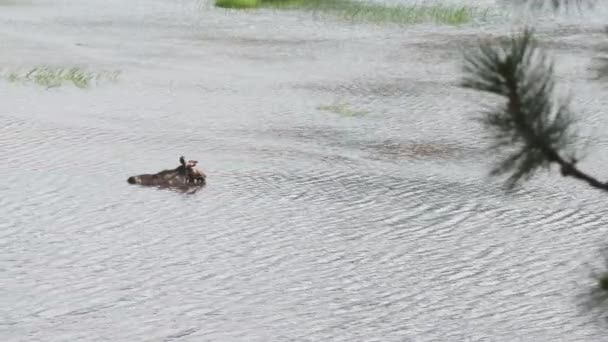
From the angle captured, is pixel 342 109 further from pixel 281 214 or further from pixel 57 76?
pixel 281 214

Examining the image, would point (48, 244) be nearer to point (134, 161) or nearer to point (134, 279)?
point (134, 279)

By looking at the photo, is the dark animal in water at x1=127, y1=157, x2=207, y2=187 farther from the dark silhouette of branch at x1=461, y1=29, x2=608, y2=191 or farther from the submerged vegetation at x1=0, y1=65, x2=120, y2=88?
the dark silhouette of branch at x1=461, y1=29, x2=608, y2=191

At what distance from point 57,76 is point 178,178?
14.9ft

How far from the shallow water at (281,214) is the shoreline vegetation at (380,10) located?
3.38 metres

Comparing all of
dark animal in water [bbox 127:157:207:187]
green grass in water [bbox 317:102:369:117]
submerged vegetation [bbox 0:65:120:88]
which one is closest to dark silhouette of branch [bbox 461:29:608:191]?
dark animal in water [bbox 127:157:207:187]

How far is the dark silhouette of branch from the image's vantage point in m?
2.44

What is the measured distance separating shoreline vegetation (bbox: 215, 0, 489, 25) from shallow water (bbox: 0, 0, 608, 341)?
3379 millimetres

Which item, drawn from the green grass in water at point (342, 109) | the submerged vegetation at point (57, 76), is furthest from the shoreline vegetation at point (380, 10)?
the green grass in water at point (342, 109)

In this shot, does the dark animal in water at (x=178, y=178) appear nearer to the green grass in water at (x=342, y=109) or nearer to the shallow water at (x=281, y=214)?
the shallow water at (x=281, y=214)

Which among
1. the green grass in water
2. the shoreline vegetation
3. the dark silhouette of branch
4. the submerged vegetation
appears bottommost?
the submerged vegetation

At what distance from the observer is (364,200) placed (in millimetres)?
8320

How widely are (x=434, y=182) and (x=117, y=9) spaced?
36.5 feet

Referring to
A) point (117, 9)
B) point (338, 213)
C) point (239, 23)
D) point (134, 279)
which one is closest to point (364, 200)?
point (338, 213)

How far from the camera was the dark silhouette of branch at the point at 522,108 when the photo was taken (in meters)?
2.44
